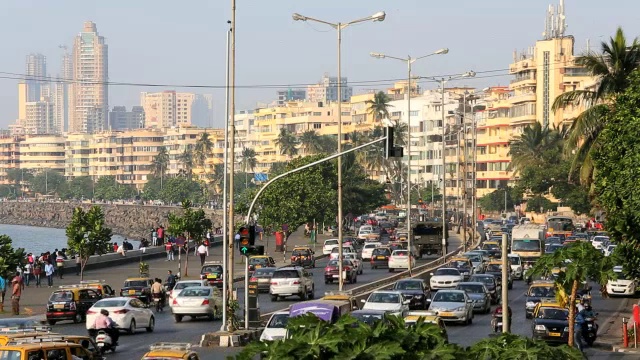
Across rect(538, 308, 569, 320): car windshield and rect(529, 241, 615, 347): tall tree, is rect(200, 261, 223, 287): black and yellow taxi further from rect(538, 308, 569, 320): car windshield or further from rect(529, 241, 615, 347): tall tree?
rect(529, 241, 615, 347): tall tree

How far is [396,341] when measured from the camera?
15.0 m

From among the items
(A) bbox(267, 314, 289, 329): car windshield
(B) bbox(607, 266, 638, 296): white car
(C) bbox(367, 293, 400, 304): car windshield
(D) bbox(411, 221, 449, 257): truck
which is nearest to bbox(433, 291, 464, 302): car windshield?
(C) bbox(367, 293, 400, 304): car windshield

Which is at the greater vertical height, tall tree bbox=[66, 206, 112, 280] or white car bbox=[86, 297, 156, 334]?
tall tree bbox=[66, 206, 112, 280]

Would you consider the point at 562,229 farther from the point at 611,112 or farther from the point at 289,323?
the point at 289,323

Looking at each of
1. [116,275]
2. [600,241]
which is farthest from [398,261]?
[600,241]

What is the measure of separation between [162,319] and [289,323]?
32.2 metres

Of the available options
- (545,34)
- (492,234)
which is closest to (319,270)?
(492,234)

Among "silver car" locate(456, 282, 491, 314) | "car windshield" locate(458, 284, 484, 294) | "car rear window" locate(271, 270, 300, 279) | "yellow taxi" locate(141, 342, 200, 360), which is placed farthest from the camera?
"car rear window" locate(271, 270, 300, 279)

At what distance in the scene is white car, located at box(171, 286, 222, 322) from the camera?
4562 cm

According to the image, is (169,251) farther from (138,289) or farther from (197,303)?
(197,303)

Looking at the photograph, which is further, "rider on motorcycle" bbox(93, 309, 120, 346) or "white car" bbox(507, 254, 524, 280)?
"white car" bbox(507, 254, 524, 280)

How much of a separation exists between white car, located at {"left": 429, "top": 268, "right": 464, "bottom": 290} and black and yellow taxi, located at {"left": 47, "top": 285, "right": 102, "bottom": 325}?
1745cm

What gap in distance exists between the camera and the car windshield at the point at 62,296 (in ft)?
146

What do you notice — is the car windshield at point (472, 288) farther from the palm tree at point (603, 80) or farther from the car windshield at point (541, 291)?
the palm tree at point (603, 80)
